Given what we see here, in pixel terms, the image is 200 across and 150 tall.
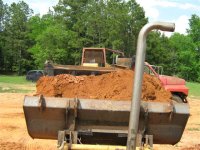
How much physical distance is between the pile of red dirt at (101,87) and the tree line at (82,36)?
57.0 metres

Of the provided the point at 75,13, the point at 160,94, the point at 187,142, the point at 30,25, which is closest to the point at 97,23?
the point at 75,13

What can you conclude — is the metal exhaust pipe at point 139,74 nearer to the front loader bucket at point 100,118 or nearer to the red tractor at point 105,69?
the front loader bucket at point 100,118

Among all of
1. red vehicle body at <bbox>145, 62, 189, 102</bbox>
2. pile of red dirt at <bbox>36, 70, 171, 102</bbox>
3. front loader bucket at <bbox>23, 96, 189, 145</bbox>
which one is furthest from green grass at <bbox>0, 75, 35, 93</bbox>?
front loader bucket at <bbox>23, 96, 189, 145</bbox>

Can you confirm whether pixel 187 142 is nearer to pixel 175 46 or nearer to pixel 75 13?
pixel 75 13

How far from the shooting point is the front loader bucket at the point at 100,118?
6078mm

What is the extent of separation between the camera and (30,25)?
3691 inches

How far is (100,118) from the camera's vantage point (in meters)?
6.25

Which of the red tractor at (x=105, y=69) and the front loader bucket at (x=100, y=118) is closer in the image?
the front loader bucket at (x=100, y=118)

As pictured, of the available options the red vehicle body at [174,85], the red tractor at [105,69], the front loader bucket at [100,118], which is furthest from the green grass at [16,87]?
the front loader bucket at [100,118]

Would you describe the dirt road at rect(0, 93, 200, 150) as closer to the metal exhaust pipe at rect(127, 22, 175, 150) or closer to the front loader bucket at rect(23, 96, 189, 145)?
the front loader bucket at rect(23, 96, 189, 145)

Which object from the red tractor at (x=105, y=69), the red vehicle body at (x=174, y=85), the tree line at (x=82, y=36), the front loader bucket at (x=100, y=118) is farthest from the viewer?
the tree line at (x=82, y=36)

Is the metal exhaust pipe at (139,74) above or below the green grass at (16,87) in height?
above

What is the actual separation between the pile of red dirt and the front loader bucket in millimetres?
607

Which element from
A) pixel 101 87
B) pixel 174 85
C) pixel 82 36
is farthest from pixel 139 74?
pixel 82 36
